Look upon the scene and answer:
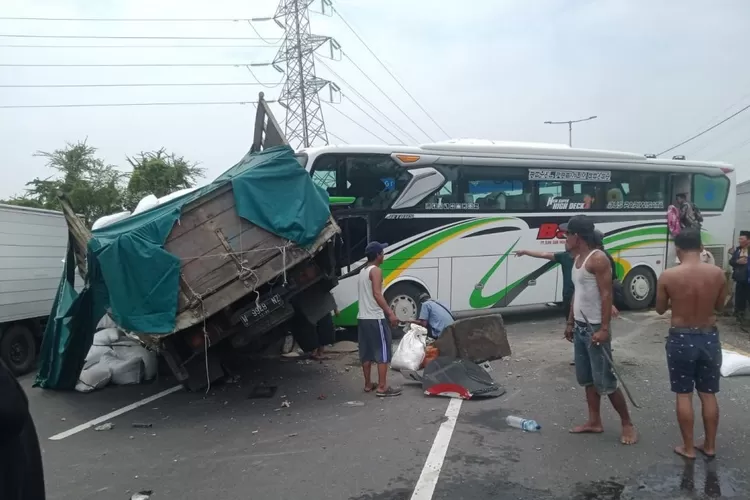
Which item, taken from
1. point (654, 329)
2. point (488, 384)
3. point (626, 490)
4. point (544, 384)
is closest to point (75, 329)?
point (488, 384)

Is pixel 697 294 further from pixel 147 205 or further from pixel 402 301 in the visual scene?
pixel 402 301

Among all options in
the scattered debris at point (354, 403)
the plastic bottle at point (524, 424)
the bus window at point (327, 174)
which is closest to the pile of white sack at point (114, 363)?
the scattered debris at point (354, 403)

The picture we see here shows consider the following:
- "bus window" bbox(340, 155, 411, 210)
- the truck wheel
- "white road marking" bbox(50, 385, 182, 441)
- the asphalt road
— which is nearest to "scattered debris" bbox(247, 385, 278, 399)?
the asphalt road

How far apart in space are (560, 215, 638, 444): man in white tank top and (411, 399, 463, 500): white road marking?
1169 millimetres

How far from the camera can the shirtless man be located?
486cm

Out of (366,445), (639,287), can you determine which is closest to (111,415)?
(366,445)

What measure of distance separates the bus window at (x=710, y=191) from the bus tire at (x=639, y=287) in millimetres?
2132

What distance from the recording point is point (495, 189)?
39.4 feet

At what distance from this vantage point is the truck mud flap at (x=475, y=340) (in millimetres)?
8430

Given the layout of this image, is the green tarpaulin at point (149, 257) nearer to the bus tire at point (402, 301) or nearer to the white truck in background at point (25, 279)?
the white truck in background at point (25, 279)

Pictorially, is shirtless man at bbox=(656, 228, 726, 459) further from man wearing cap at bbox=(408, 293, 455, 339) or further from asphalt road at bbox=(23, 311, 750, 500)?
man wearing cap at bbox=(408, 293, 455, 339)

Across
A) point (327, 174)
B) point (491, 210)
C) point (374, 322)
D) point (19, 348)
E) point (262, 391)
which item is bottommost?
point (19, 348)

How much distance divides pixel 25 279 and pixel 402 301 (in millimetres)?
6432

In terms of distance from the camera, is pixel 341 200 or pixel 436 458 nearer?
pixel 436 458
